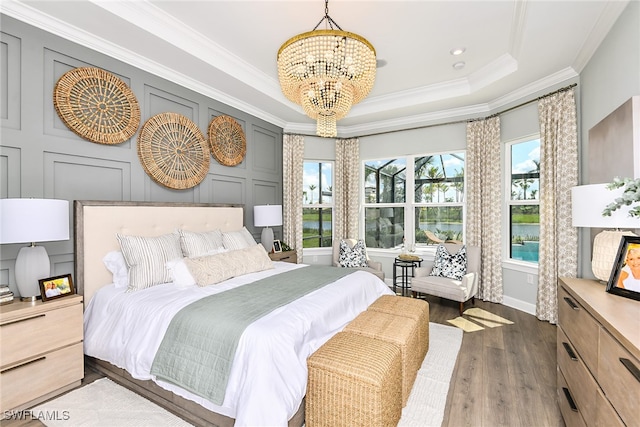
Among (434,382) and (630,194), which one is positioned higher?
(630,194)

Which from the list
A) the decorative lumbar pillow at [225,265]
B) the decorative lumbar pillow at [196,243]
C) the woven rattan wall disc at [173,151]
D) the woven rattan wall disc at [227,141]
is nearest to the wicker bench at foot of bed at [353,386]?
the decorative lumbar pillow at [225,265]

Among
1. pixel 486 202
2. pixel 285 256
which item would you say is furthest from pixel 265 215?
pixel 486 202

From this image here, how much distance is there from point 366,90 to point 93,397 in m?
3.08

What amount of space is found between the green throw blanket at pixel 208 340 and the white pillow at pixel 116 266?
1.01 meters

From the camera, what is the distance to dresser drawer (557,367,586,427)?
1.58 meters

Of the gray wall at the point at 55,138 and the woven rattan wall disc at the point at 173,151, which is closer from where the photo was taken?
the gray wall at the point at 55,138

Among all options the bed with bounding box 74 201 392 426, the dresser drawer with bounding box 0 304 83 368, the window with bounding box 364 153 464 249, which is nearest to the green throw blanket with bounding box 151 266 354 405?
the bed with bounding box 74 201 392 426

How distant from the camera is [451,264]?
13.6 ft

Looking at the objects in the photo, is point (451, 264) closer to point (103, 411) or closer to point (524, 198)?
point (524, 198)

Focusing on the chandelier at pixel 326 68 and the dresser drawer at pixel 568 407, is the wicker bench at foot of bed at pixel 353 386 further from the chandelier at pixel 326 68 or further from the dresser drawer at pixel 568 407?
the chandelier at pixel 326 68

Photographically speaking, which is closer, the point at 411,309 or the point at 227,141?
the point at 411,309

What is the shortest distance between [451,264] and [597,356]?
2.84m

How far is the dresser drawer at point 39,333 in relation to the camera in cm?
190

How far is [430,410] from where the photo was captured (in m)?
2.03
